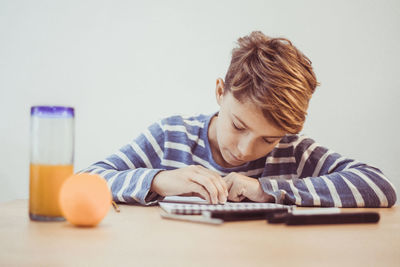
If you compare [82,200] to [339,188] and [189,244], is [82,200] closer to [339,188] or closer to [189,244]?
[189,244]

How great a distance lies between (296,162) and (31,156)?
37.8 inches

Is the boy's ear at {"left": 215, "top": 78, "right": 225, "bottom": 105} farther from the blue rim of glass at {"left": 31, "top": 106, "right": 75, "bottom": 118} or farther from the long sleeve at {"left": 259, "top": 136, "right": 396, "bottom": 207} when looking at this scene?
the blue rim of glass at {"left": 31, "top": 106, "right": 75, "bottom": 118}

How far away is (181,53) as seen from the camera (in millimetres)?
2104

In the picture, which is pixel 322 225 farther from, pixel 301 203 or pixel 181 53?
pixel 181 53

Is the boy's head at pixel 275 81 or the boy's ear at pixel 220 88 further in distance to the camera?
the boy's ear at pixel 220 88

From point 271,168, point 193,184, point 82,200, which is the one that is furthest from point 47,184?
point 271,168

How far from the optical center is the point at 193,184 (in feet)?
3.24

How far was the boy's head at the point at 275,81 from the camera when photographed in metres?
1.09

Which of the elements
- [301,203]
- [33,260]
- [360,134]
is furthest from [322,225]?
[360,134]

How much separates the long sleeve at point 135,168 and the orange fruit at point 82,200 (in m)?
0.32

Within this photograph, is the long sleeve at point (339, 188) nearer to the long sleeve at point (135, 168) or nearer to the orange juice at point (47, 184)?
the long sleeve at point (135, 168)

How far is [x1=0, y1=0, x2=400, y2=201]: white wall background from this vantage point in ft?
6.77

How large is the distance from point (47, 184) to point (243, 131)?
1.94 feet

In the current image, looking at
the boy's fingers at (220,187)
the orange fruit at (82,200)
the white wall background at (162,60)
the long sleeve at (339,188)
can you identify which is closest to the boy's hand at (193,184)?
the boy's fingers at (220,187)
